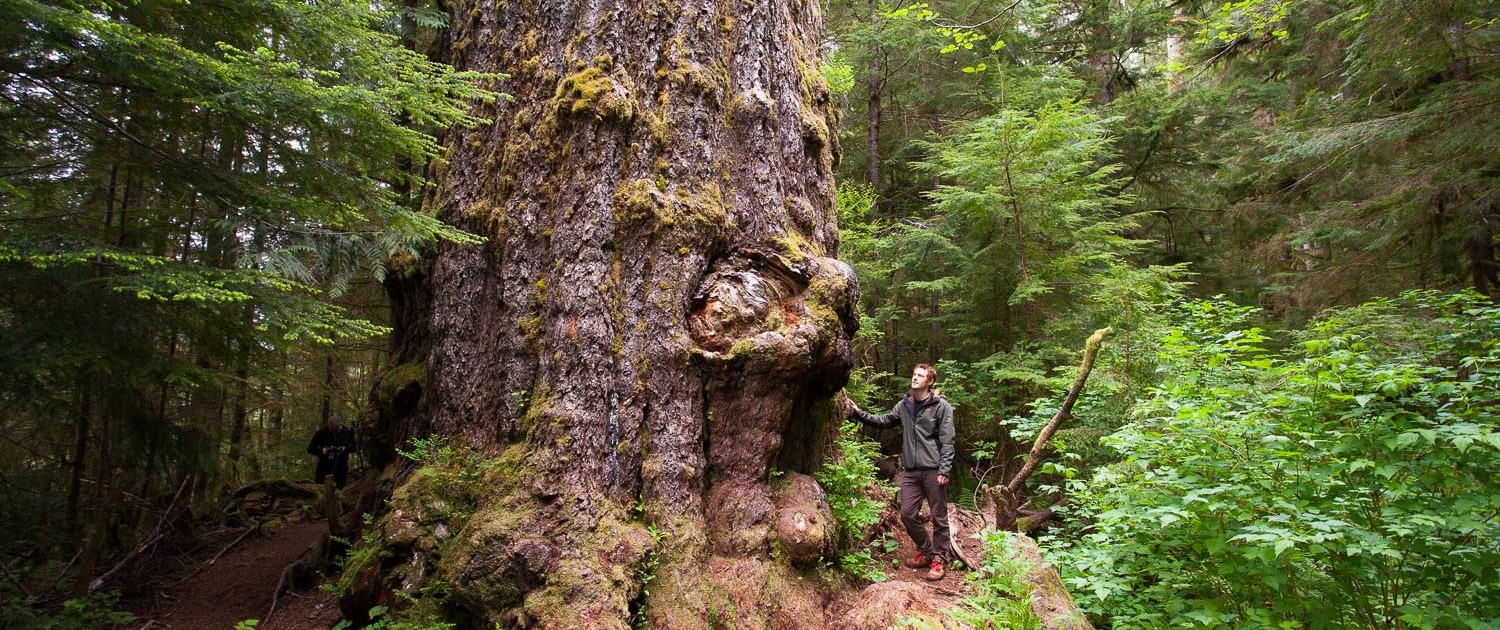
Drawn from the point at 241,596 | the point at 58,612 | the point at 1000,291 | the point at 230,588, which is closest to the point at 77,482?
the point at 58,612

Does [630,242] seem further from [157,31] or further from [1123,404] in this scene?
[1123,404]

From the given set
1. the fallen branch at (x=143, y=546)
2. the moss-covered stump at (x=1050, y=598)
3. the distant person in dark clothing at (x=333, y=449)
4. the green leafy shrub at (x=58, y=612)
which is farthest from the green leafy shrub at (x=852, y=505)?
the distant person in dark clothing at (x=333, y=449)

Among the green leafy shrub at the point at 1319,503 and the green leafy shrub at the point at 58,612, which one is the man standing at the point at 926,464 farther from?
the green leafy shrub at the point at 58,612

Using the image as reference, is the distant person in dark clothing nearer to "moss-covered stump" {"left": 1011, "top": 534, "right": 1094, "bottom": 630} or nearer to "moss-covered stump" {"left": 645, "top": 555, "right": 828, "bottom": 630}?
"moss-covered stump" {"left": 645, "top": 555, "right": 828, "bottom": 630}

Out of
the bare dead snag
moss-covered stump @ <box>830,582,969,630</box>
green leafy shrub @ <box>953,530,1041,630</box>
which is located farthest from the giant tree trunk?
the bare dead snag

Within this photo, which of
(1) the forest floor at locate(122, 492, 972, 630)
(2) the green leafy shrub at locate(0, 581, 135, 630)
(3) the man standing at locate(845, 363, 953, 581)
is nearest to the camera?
(1) the forest floor at locate(122, 492, 972, 630)

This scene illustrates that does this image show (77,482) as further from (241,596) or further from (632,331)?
(632,331)

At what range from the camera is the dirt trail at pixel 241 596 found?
500cm

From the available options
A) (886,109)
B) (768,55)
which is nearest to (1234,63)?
(886,109)

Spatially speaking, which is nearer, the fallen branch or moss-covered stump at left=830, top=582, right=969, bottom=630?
moss-covered stump at left=830, top=582, right=969, bottom=630

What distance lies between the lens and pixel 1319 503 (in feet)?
11.1

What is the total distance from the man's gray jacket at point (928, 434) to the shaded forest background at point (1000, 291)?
1134 millimetres

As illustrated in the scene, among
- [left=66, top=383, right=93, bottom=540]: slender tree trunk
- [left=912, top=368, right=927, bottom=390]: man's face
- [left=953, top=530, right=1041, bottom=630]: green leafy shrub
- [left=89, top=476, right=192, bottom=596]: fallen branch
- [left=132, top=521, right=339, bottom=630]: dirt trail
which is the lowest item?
[left=132, top=521, right=339, bottom=630]: dirt trail

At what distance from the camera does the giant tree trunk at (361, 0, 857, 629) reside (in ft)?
A: 12.7
